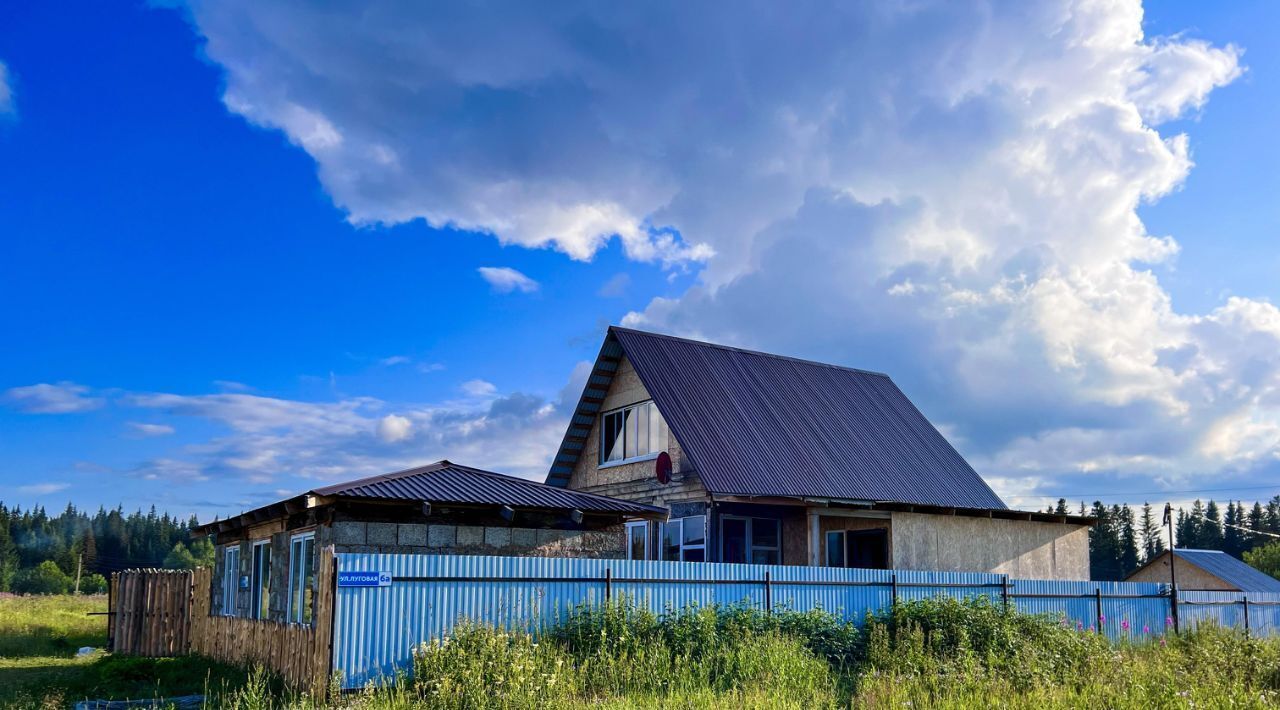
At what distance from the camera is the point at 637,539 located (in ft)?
76.3

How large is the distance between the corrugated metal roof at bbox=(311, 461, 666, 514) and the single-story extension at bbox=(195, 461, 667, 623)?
0.02 meters

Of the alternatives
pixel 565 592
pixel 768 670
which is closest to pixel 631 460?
pixel 565 592

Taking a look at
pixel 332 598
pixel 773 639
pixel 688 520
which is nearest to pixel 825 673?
pixel 773 639

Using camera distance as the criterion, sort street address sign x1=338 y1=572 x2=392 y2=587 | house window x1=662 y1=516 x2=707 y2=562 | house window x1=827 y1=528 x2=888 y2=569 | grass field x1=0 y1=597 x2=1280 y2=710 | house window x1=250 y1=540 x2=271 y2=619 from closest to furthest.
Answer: grass field x1=0 y1=597 x2=1280 y2=710 → street address sign x1=338 y1=572 x2=392 y2=587 → house window x1=250 y1=540 x2=271 y2=619 → house window x1=662 y1=516 x2=707 y2=562 → house window x1=827 y1=528 x2=888 y2=569

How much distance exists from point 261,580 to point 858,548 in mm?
13530

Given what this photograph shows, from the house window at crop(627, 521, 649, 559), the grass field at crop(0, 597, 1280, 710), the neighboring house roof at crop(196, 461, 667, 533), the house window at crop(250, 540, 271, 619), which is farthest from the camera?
the house window at crop(627, 521, 649, 559)

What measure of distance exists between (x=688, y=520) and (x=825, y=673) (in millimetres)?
9400

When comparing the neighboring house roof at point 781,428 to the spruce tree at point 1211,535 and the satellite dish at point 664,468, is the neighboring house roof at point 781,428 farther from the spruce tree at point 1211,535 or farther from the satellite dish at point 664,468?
the spruce tree at point 1211,535

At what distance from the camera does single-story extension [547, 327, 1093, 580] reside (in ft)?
73.6

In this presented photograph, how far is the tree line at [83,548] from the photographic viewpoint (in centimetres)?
7238

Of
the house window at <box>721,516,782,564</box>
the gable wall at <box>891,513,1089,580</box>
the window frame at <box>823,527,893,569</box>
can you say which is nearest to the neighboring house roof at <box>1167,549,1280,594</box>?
the gable wall at <box>891,513,1089,580</box>

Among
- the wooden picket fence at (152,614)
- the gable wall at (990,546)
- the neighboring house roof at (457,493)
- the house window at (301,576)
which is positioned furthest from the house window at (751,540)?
the wooden picket fence at (152,614)

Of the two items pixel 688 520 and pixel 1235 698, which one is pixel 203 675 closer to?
pixel 688 520

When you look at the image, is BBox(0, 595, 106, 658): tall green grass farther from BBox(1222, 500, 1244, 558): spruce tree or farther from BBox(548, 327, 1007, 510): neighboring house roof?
BBox(1222, 500, 1244, 558): spruce tree
